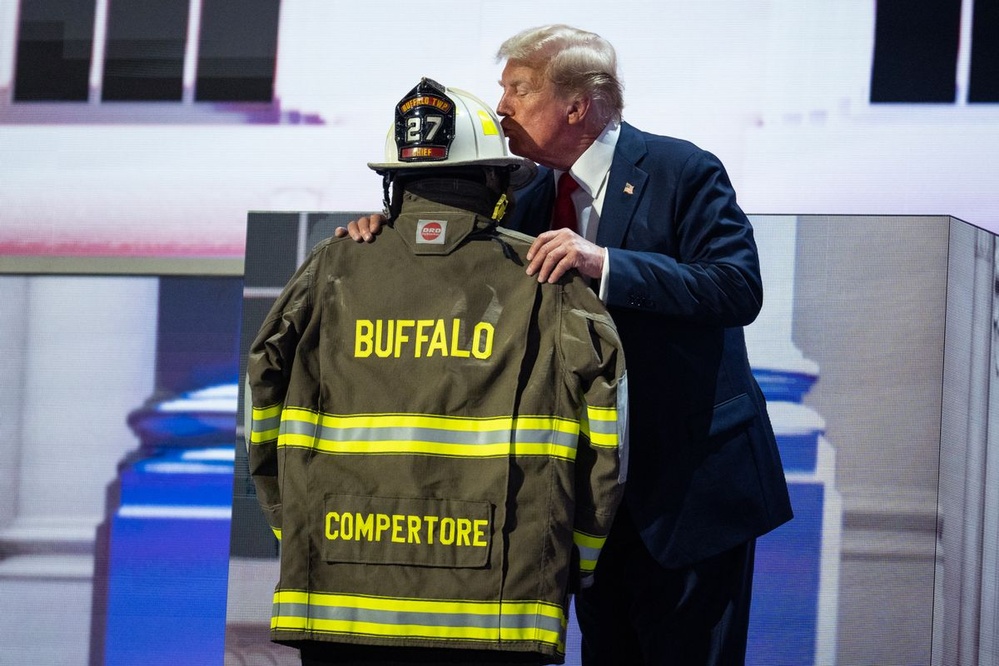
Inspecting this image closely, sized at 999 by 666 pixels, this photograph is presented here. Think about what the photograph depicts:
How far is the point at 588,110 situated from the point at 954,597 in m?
1.55

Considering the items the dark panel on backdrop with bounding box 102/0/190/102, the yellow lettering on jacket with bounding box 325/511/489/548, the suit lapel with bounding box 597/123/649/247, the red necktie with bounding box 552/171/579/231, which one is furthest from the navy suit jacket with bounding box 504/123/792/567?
the dark panel on backdrop with bounding box 102/0/190/102

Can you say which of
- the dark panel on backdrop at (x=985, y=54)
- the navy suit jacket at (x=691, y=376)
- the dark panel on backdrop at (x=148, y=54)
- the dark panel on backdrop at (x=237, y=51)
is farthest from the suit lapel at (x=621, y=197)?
the dark panel on backdrop at (x=148, y=54)

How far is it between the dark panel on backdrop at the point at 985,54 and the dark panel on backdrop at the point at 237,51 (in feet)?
6.47

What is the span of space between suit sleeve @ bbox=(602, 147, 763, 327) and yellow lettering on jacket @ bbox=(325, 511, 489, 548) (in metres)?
0.45

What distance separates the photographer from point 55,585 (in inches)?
138

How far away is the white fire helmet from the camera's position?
1.94 metres

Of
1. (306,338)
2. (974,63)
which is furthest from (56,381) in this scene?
(974,63)

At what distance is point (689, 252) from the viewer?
2150 mm

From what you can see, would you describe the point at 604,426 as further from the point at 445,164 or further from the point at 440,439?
the point at 445,164

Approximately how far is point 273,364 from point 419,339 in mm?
253

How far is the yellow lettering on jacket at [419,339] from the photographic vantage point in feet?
6.30

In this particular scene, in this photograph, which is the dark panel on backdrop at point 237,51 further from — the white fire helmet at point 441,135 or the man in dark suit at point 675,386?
the white fire helmet at point 441,135

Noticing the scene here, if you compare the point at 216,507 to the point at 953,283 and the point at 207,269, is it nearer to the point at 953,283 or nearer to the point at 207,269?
the point at 207,269

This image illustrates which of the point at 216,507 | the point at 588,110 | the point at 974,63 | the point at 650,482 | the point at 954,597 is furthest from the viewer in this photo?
the point at 216,507
